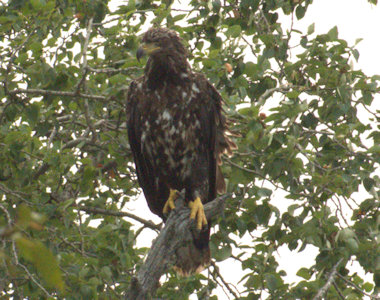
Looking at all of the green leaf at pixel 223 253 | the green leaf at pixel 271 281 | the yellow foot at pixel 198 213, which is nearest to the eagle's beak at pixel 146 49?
the yellow foot at pixel 198 213

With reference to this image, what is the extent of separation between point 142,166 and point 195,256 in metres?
0.96

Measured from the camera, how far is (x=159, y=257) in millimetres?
3379

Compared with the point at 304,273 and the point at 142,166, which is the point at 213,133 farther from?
the point at 304,273

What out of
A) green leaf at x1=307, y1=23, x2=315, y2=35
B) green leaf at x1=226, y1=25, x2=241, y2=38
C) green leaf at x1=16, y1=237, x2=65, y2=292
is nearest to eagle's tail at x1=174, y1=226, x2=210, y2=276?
green leaf at x1=226, y1=25, x2=241, y2=38

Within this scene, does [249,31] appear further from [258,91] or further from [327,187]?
[327,187]

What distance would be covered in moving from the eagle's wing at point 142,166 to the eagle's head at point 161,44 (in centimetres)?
34

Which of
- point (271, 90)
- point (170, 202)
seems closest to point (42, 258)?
point (271, 90)

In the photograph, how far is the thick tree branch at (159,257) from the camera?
315 centimetres

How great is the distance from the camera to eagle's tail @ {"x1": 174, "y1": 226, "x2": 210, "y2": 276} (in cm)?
539

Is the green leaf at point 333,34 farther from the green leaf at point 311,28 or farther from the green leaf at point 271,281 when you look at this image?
the green leaf at point 271,281

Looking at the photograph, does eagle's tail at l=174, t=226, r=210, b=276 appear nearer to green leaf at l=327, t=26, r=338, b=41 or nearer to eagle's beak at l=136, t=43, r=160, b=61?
eagle's beak at l=136, t=43, r=160, b=61

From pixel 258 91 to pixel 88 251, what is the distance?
2026 mm

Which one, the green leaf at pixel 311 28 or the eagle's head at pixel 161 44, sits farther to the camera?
the eagle's head at pixel 161 44

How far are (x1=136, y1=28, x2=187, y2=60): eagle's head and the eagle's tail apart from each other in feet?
5.27
